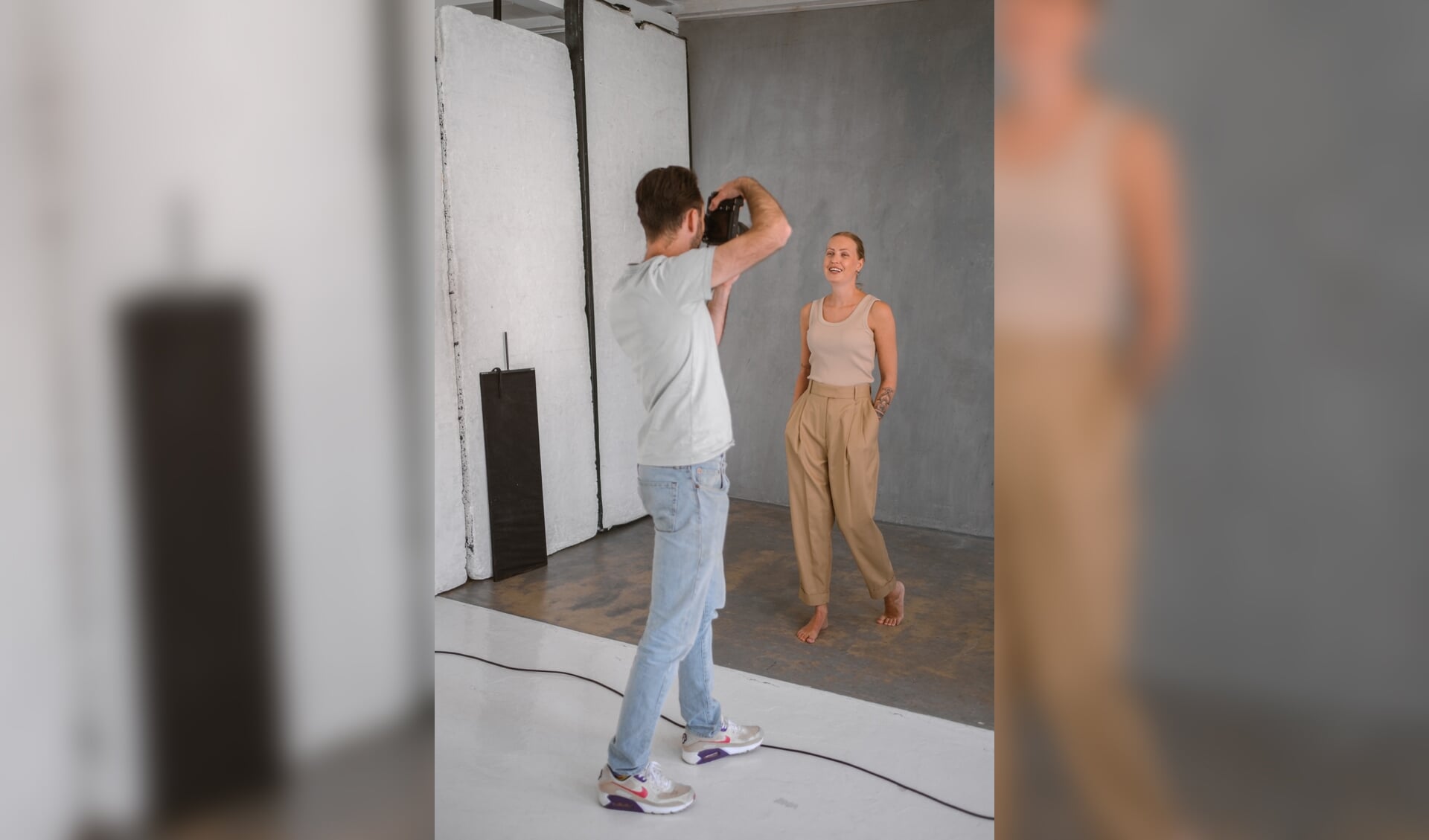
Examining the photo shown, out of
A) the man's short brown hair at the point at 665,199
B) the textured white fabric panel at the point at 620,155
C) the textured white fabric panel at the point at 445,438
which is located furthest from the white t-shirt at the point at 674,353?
the textured white fabric panel at the point at 620,155

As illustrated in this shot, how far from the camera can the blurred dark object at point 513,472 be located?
4.83 metres

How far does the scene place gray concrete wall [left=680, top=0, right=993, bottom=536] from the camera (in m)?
5.48

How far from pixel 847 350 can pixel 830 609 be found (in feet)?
3.87

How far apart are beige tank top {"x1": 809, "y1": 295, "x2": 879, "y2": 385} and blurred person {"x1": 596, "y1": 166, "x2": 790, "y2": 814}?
1.40 metres

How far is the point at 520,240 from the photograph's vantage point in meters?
4.92

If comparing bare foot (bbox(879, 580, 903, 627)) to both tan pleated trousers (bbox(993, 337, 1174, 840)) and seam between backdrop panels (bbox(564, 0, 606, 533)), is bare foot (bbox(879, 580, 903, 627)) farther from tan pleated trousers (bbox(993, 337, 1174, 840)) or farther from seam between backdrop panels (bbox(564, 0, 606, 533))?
tan pleated trousers (bbox(993, 337, 1174, 840))

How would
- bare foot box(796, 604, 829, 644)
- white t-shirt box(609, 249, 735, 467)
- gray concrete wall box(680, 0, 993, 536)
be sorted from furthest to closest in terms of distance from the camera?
1. gray concrete wall box(680, 0, 993, 536)
2. bare foot box(796, 604, 829, 644)
3. white t-shirt box(609, 249, 735, 467)

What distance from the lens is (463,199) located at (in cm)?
462

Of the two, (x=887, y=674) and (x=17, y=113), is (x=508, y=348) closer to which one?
(x=887, y=674)

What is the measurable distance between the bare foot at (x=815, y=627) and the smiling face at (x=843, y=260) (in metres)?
1.36

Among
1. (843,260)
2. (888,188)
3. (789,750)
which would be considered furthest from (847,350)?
(888,188)

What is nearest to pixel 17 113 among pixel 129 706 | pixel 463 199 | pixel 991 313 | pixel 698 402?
pixel 129 706

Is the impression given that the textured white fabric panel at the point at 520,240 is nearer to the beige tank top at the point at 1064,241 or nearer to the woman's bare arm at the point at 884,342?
the woman's bare arm at the point at 884,342

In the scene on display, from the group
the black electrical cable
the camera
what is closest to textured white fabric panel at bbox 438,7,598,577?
the black electrical cable
